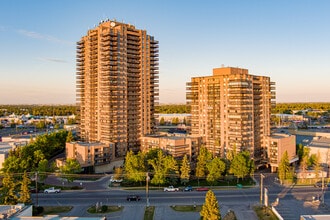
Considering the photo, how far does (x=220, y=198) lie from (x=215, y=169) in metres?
11.1

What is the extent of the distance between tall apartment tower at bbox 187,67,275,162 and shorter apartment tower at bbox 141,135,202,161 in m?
5.78

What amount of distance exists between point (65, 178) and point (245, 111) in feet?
174

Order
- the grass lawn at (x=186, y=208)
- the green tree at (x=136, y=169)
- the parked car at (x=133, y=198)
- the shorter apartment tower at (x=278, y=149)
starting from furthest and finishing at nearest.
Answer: the shorter apartment tower at (x=278, y=149) < the green tree at (x=136, y=169) < the parked car at (x=133, y=198) < the grass lawn at (x=186, y=208)

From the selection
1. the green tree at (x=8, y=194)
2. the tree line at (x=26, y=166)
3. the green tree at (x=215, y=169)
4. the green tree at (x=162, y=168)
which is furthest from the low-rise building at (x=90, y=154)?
the green tree at (x=8, y=194)

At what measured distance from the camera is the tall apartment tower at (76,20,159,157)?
104375 millimetres

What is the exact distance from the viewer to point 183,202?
209 ft

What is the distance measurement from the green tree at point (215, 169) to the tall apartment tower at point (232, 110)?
1226 cm

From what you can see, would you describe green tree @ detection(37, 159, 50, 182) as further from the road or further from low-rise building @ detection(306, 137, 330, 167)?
low-rise building @ detection(306, 137, 330, 167)

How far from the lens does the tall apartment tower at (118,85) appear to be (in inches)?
4109

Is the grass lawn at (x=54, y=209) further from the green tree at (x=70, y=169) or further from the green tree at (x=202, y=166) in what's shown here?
the green tree at (x=202, y=166)

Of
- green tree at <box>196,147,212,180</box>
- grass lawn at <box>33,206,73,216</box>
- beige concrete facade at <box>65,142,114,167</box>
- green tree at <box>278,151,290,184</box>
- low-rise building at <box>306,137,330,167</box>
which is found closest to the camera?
grass lawn at <box>33,206,73,216</box>

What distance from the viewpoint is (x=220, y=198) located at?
66.8 metres

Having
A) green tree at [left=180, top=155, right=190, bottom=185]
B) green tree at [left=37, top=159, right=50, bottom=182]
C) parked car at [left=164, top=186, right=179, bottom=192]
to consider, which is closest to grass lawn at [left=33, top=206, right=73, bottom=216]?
green tree at [left=37, top=159, right=50, bottom=182]

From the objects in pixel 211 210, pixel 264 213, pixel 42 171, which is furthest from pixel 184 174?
pixel 42 171
